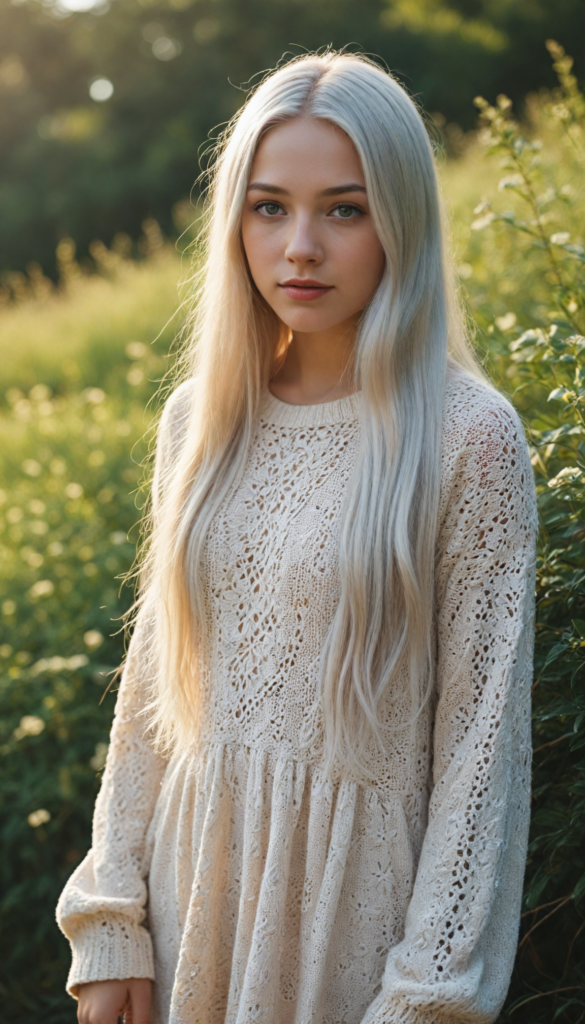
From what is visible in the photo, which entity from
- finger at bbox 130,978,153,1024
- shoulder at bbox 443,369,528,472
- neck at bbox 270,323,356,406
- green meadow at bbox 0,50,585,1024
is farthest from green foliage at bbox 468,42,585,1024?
finger at bbox 130,978,153,1024

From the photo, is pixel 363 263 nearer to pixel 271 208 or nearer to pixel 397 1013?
pixel 271 208

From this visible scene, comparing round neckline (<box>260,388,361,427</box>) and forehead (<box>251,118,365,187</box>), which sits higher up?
forehead (<box>251,118,365,187</box>)

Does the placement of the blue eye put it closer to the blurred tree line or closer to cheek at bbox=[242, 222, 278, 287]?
cheek at bbox=[242, 222, 278, 287]

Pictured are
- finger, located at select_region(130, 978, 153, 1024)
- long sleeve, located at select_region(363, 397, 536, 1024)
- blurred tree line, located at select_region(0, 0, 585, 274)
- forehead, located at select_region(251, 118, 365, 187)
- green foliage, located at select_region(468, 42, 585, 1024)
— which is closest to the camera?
long sleeve, located at select_region(363, 397, 536, 1024)

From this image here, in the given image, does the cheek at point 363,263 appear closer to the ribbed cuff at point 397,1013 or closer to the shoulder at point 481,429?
the shoulder at point 481,429

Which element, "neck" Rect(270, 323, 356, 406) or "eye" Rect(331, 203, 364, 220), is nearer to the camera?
"eye" Rect(331, 203, 364, 220)

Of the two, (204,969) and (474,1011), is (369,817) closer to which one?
(474,1011)

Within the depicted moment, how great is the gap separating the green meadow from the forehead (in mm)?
367

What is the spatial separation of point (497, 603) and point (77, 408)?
13.3 ft

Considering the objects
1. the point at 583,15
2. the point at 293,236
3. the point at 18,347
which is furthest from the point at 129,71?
the point at 293,236

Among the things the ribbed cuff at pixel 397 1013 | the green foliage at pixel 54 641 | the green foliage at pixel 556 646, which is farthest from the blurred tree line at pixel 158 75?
the ribbed cuff at pixel 397 1013

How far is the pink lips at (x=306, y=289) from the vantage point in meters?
1.47

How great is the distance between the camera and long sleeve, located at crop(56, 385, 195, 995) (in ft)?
5.40

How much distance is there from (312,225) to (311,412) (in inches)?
13.7
